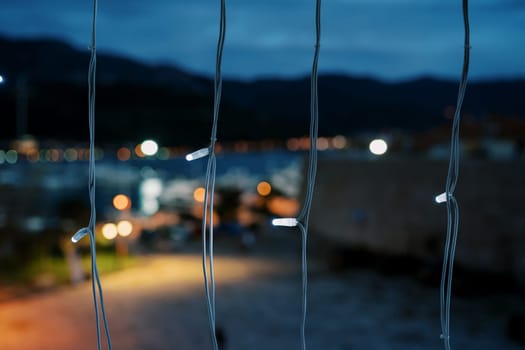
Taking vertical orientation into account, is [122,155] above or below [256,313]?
above

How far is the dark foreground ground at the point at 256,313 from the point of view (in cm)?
602

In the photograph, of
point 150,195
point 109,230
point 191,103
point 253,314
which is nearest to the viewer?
point 253,314

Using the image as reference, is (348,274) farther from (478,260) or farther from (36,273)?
(36,273)

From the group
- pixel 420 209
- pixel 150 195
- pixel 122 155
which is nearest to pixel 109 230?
pixel 122 155

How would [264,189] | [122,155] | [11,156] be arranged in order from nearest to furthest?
[11,156] → [122,155] → [264,189]

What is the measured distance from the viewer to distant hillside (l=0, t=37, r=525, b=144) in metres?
9.69

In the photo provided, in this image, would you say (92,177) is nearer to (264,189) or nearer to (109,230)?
(109,230)

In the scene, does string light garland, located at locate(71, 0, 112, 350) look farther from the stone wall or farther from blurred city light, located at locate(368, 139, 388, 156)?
the stone wall

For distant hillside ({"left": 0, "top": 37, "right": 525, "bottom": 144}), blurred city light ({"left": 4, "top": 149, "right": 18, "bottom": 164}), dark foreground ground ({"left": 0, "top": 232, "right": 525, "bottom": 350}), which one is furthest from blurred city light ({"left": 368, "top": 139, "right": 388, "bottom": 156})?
blurred city light ({"left": 4, "top": 149, "right": 18, "bottom": 164})

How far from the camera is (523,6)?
137 cm

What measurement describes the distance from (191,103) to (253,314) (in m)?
16.3

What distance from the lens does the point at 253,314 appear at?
7.14 metres

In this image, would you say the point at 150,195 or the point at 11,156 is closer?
the point at 11,156

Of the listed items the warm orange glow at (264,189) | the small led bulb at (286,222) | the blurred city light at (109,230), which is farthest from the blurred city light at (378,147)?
the warm orange glow at (264,189)
